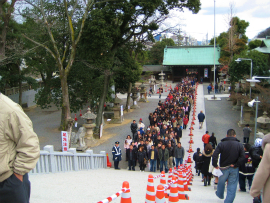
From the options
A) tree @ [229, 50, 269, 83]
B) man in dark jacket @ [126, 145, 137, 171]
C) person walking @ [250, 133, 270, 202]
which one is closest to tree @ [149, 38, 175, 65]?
tree @ [229, 50, 269, 83]

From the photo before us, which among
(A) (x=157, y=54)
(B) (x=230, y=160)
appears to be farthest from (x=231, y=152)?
(A) (x=157, y=54)

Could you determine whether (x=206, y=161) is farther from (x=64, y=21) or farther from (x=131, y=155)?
(x=64, y=21)

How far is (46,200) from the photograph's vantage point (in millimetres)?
4996

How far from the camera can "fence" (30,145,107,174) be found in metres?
7.71

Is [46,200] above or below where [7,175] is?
below

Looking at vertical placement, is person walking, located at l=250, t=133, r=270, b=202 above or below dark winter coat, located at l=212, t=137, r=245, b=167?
above

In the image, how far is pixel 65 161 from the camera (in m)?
8.70

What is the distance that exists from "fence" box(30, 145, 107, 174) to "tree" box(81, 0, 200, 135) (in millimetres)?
→ 7318

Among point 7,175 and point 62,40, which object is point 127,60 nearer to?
point 62,40

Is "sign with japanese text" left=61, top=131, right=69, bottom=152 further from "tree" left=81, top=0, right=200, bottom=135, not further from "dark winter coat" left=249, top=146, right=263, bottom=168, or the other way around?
"dark winter coat" left=249, top=146, right=263, bottom=168

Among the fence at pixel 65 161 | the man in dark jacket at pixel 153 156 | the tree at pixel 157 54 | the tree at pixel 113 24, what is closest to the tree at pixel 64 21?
the tree at pixel 113 24

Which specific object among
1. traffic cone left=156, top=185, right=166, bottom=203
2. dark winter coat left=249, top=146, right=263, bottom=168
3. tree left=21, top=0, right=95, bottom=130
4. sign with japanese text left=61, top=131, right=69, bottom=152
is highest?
tree left=21, top=0, right=95, bottom=130

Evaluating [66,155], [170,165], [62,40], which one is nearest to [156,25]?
[62,40]

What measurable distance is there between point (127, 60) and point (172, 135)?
8.50 m
